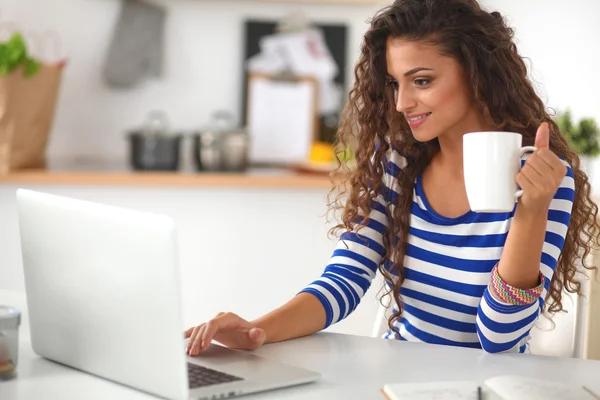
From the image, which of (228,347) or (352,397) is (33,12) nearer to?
(228,347)

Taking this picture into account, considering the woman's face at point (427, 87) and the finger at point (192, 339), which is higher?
the woman's face at point (427, 87)

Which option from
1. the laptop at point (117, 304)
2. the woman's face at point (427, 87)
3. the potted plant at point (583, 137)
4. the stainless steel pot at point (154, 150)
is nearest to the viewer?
the laptop at point (117, 304)

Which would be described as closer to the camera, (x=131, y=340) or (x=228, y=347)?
(x=131, y=340)

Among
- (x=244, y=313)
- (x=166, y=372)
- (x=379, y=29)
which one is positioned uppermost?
(x=379, y=29)

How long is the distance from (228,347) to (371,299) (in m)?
1.79

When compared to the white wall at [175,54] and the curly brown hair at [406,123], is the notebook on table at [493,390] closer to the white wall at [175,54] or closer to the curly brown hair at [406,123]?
the curly brown hair at [406,123]

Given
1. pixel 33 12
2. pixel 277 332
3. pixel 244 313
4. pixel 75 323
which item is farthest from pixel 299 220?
pixel 75 323

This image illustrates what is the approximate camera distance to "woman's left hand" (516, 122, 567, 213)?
47.0 inches

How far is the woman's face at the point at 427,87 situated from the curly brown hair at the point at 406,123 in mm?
17

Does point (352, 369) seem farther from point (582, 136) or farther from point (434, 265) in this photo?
point (582, 136)

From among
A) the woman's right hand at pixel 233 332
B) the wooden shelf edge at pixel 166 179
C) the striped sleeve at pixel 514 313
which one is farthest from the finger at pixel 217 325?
the wooden shelf edge at pixel 166 179

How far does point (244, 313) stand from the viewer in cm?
300

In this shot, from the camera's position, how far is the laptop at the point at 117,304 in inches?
37.7

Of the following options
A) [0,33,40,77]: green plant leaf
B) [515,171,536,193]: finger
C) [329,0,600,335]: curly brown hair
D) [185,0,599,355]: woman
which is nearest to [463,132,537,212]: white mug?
[515,171,536,193]: finger
